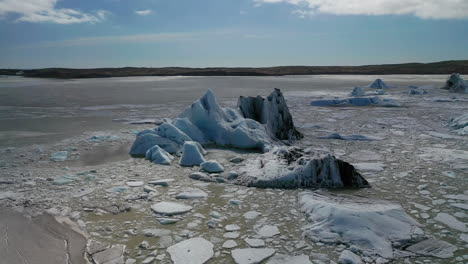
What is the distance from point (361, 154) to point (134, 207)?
354 centimetres

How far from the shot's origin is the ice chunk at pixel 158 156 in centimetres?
467

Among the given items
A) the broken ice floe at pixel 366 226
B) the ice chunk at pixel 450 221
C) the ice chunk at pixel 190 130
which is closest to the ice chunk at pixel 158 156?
the ice chunk at pixel 190 130

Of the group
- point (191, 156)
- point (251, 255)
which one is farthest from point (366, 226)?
point (191, 156)

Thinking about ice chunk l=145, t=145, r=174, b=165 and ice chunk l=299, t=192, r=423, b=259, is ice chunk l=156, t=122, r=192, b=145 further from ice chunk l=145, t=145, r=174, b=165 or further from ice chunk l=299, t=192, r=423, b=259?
ice chunk l=299, t=192, r=423, b=259

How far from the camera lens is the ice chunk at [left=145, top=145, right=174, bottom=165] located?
467 cm

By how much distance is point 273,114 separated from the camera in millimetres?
6578

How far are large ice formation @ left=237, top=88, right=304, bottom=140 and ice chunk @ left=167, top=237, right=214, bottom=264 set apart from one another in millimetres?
3900

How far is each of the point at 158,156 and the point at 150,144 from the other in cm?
55

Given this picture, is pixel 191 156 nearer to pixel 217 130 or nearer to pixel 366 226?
pixel 217 130

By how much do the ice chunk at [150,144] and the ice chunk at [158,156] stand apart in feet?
0.79

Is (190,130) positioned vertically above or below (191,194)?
above

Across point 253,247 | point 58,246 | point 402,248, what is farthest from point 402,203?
point 58,246

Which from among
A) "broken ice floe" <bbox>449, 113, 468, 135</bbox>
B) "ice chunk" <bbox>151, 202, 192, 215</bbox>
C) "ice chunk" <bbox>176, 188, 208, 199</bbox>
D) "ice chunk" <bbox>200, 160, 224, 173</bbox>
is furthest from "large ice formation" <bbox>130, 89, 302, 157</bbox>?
"broken ice floe" <bbox>449, 113, 468, 135</bbox>

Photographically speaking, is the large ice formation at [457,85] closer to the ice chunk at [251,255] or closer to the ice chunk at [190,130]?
the ice chunk at [190,130]
